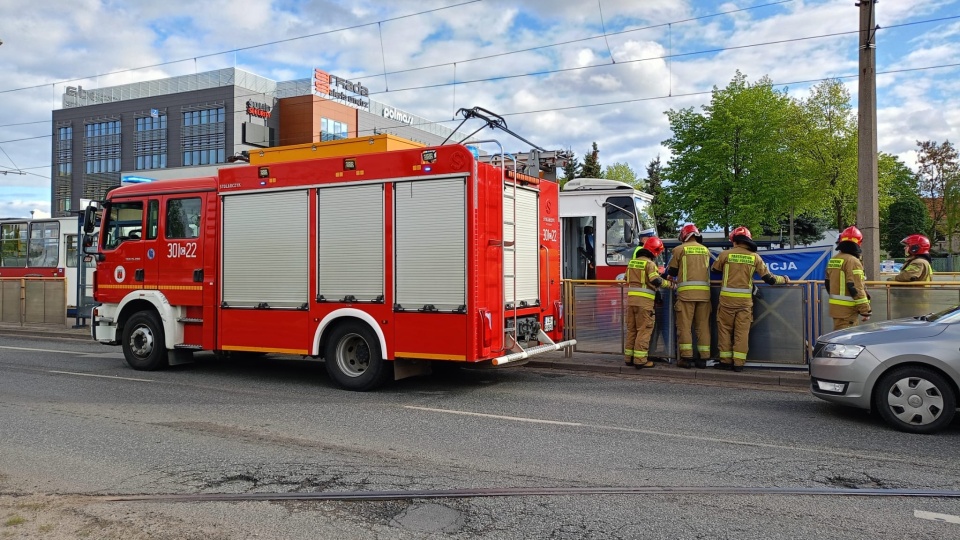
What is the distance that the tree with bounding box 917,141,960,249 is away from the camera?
46156mm

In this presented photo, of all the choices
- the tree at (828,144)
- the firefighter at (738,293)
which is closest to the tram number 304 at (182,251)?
the firefighter at (738,293)

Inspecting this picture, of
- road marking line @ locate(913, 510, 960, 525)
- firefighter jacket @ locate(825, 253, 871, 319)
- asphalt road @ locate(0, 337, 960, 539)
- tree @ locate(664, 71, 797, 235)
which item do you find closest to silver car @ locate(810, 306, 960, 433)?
asphalt road @ locate(0, 337, 960, 539)

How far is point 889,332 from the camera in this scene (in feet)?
21.4

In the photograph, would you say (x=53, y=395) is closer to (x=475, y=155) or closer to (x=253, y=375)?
(x=253, y=375)

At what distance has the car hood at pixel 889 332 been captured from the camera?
634 cm

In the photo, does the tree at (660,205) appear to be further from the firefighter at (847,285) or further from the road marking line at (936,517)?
the road marking line at (936,517)

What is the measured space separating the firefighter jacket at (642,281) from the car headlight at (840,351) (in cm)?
297

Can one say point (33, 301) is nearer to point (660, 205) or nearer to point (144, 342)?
point (144, 342)

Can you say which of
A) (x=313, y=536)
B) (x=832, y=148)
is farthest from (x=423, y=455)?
(x=832, y=148)

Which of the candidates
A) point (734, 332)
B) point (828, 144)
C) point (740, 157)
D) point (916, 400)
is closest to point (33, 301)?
point (734, 332)

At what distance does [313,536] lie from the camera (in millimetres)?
3998

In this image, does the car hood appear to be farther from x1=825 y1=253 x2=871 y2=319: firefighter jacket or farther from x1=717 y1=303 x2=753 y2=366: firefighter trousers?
x1=717 y1=303 x2=753 y2=366: firefighter trousers

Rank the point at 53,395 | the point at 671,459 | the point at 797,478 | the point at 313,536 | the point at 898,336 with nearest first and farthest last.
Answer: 1. the point at 313,536
2. the point at 797,478
3. the point at 671,459
4. the point at 898,336
5. the point at 53,395

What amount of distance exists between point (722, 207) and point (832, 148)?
20.6ft
